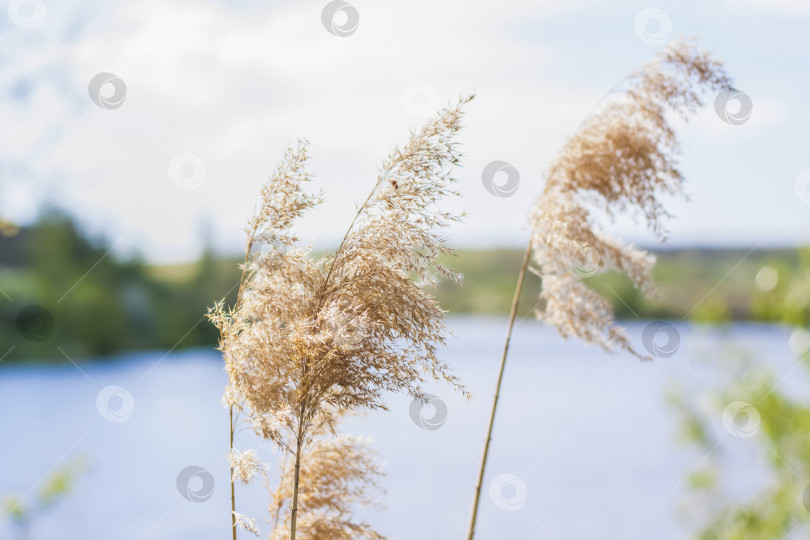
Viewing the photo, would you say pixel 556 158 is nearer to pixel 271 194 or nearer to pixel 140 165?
pixel 271 194

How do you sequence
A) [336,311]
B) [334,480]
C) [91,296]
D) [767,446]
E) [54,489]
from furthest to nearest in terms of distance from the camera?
[91,296], [767,446], [54,489], [334,480], [336,311]

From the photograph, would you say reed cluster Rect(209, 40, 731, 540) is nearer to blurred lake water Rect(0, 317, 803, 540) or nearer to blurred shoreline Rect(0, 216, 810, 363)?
blurred lake water Rect(0, 317, 803, 540)

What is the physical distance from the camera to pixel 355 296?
133 cm

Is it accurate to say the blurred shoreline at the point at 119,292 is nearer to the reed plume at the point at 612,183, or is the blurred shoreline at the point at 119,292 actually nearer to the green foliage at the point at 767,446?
the green foliage at the point at 767,446

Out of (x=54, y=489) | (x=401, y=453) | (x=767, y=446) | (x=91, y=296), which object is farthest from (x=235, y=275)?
(x=91, y=296)

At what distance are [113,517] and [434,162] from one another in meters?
12.0

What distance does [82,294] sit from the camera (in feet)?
51.0

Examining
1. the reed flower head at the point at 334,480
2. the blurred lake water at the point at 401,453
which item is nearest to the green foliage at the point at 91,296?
the blurred lake water at the point at 401,453

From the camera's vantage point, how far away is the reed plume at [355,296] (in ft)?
4.26

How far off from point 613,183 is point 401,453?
1308 centimetres

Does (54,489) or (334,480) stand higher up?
(334,480)

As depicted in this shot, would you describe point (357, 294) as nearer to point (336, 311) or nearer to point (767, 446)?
point (336, 311)

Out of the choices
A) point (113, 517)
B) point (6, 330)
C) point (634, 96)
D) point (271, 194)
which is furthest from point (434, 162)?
point (6, 330)

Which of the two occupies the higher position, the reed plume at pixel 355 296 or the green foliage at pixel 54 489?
the reed plume at pixel 355 296
